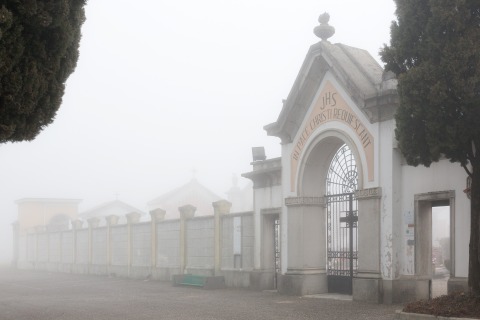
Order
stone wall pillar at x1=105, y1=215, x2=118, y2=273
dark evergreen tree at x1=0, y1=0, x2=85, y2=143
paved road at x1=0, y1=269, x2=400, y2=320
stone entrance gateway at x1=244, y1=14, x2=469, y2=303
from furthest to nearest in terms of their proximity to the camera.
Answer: stone wall pillar at x1=105, y1=215, x2=118, y2=273, stone entrance gateway at x1=244, y1=14, x2=469, y2=303, paved road at x1=0, y1=269, x2=400, y2=320, dark evergreen tree at x1=0, y1=0, x2=85, y2=143

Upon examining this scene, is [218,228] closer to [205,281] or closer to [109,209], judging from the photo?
[205,281]

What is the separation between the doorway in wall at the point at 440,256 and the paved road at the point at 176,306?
348 cm

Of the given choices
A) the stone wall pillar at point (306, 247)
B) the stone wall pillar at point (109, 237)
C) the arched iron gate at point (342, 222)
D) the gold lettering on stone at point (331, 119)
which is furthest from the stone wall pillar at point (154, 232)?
the arched iron gate at point (342, 222)

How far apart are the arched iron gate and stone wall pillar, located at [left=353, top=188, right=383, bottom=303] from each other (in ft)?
4.94

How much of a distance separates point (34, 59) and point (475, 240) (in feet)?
27.0

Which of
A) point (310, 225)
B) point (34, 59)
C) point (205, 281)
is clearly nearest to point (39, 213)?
point (205, 281)

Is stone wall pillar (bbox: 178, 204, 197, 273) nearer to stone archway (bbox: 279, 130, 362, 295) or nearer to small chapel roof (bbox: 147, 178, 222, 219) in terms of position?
stone archway (bbox: 279, 130, 362, 295)

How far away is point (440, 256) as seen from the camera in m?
31.5

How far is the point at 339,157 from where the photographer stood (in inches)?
740

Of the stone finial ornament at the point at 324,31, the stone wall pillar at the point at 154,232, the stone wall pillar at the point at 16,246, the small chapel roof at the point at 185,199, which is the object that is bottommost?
the stone wall pillar at the point at 16,246

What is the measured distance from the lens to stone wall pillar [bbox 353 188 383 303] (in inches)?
627

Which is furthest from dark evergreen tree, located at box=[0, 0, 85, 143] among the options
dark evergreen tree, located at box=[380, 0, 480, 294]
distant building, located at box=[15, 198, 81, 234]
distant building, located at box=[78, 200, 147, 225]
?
distant building, located at box=[78, 200, 147, 225]

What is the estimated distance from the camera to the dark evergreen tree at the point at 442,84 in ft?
38.6

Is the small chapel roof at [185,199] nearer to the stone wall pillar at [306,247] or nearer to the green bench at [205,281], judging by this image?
the green bench at [205,281]
